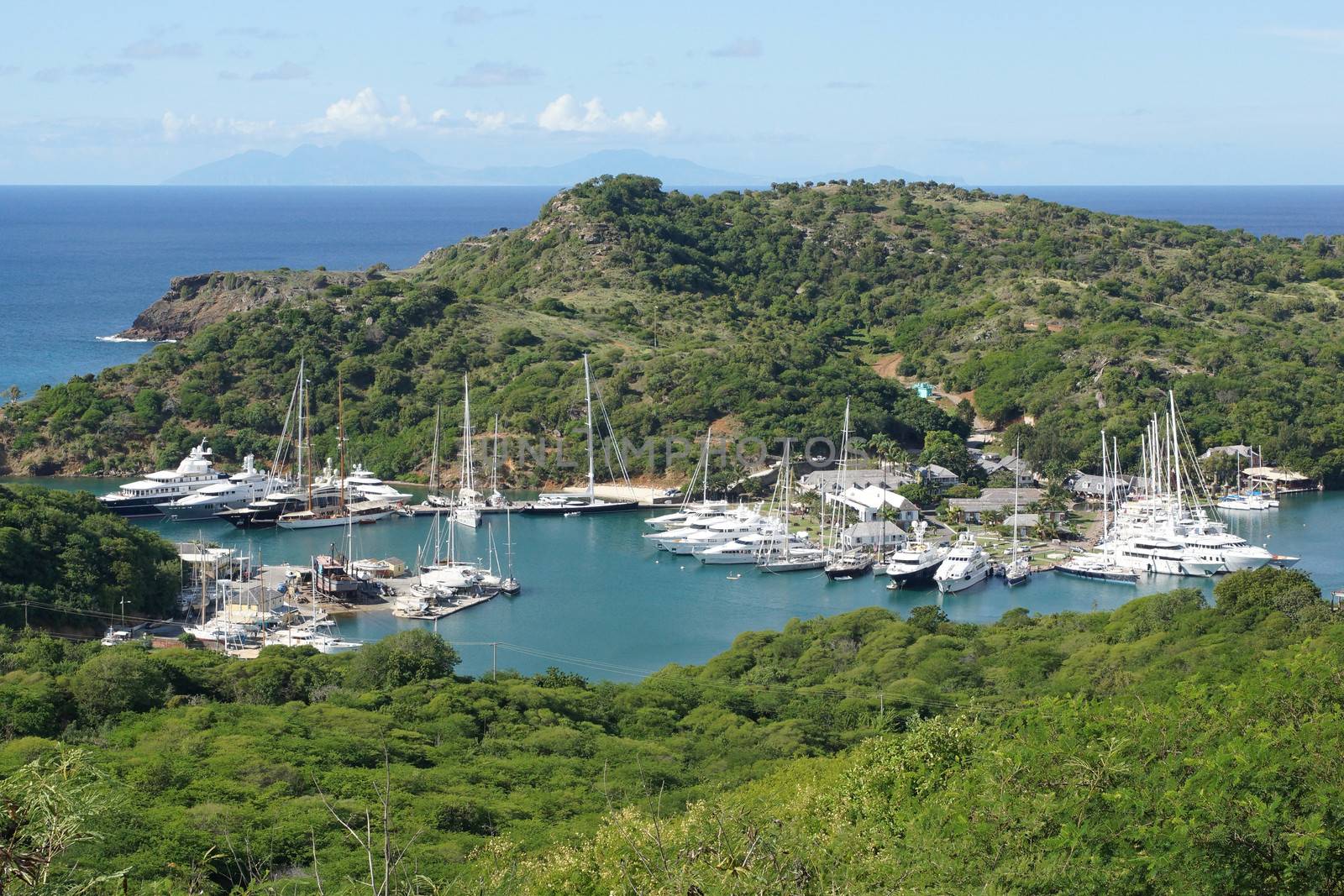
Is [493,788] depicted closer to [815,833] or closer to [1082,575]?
[815,833]

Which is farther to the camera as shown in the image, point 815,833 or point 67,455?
point 67,455

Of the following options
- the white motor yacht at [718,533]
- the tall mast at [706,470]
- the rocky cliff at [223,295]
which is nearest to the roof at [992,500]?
the white motor yacht at [718,533]

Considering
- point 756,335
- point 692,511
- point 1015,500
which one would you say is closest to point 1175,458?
point 1015,500

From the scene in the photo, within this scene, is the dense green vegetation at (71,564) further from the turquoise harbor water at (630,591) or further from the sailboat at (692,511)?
the sailboat at (692,511)

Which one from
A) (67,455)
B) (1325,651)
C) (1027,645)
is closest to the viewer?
(1325,651)

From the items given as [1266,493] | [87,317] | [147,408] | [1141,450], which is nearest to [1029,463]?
[1141,450]

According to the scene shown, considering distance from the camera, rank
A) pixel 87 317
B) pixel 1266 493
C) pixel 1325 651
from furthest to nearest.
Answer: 1. pixel 87 317
2. pixel 1266 493
3. pixel 1325 651

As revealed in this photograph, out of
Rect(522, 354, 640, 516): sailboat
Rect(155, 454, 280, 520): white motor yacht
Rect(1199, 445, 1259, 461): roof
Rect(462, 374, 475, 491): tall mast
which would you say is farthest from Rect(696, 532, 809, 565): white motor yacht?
Rect(1199, 445, 1259, 461): roof
